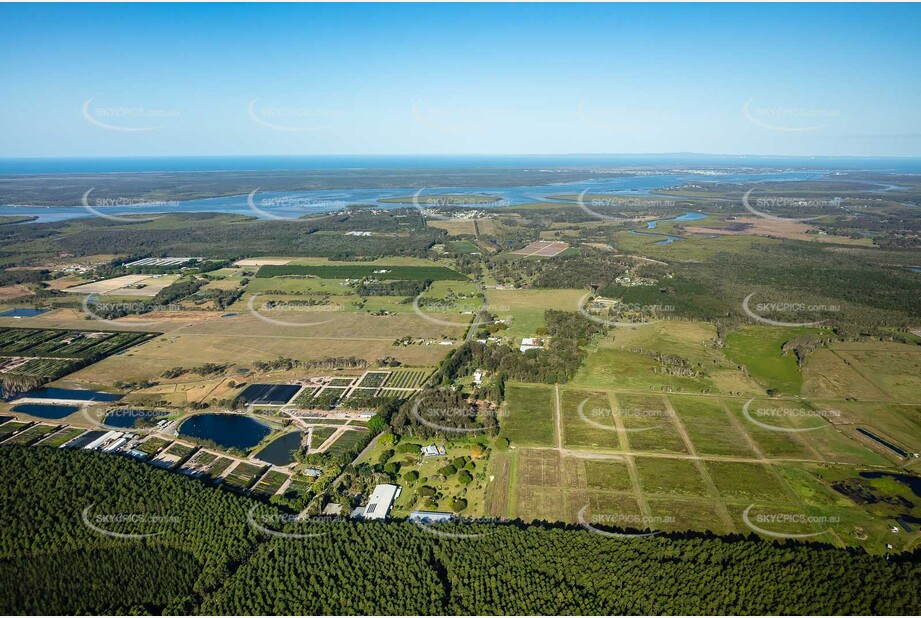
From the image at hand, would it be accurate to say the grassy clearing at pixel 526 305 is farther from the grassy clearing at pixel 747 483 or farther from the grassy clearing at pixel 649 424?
the grassy clearing at pixel 747 483

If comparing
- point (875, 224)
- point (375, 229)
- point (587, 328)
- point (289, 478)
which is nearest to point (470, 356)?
point (587, 328)

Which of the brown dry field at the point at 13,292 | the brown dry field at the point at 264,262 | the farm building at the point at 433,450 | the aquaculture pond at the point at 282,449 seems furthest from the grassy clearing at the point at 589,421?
the brown dry field at the point at 13,292

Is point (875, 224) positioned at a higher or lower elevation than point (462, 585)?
higher

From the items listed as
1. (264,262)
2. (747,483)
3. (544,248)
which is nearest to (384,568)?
(747,483)

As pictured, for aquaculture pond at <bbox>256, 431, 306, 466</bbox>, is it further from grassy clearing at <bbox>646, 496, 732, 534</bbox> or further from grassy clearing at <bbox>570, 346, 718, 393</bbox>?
grassy clearing at <bbox>570, 346, 718, 393</bbox>

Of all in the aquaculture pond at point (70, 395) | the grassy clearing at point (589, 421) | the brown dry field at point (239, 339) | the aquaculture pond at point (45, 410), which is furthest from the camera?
the brown dry field at point (239, 339)

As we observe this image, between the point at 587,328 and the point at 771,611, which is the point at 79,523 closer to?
the point at 771,611

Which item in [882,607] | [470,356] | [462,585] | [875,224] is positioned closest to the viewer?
[882,607]
